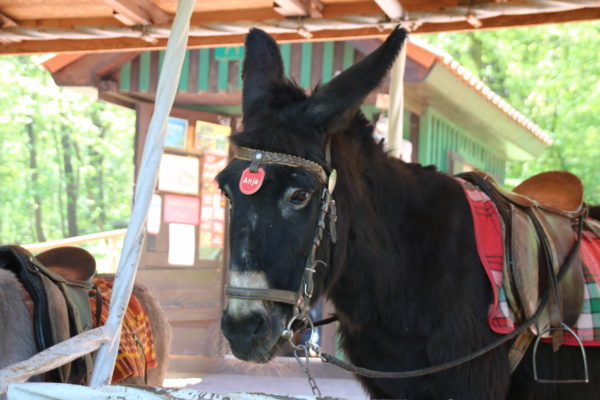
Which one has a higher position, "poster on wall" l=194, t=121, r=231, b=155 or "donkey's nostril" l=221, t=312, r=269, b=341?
"poster on wall" l=194, t=121, r=231, b=155

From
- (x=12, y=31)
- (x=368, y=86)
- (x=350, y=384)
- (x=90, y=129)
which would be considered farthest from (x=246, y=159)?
(x=90, y=129)

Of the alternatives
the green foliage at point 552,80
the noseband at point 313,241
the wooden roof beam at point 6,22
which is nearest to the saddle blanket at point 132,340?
the noseband at point 313,241

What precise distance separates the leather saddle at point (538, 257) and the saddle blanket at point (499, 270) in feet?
0.11

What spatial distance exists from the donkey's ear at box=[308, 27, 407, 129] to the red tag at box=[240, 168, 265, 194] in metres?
0.33

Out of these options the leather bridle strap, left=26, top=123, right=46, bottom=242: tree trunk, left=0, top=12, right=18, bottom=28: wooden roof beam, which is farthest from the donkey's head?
left=26, top=123, right=46, bottom=242: tree trunk

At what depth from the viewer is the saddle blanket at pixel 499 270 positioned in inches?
107

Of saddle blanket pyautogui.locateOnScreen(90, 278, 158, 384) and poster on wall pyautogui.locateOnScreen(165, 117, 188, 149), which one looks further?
poster on wall pyautogui.locateOnScreen(165, 117, 188, 149)

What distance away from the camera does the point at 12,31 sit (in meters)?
4.55

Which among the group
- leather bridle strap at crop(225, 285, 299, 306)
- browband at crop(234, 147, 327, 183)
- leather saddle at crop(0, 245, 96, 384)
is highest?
browband at crop(234, 147, 327, 183)

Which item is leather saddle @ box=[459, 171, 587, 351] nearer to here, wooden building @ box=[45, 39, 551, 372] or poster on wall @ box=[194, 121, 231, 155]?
wooden building @ box=[45, 39, 551, 372]

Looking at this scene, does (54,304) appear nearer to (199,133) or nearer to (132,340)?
(132,340)

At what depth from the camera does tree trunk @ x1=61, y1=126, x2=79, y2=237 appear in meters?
23.8

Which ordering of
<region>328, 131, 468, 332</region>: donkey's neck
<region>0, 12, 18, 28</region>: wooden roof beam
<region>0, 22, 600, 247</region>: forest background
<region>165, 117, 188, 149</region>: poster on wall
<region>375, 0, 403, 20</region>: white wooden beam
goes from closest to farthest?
<region>328, 131, 468, 332</region>: donkey's neck → <region>375, 0, 403, 20</region>: white wooden beam → <region>0, 12, 18, 28</region>: wooden roof beam → <region>165, 117, 188, 149</region>: poster on wall → <region>0, 22, 600, 247</region>: forest background

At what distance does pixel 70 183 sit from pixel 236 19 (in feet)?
69.5
